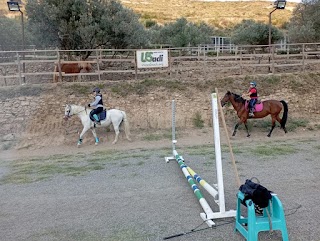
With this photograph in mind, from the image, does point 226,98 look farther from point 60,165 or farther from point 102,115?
point 60,165

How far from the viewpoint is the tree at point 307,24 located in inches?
923

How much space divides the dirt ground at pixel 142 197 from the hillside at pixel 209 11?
1952 inches

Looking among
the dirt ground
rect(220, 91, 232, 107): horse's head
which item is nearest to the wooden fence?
rect(220, 91, 232, 107): horse's head

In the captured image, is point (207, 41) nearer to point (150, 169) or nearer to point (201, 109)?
point (201, 109)

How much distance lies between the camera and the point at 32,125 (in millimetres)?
12445

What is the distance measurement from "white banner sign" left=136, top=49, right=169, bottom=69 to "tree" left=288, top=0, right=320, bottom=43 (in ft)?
45.5

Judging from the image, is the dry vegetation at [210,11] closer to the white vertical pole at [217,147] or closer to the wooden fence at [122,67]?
the wooden fence at [122,67]

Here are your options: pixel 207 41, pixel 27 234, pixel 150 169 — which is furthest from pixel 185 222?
pixel 207 41

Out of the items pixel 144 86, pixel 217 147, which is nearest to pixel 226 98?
pixel 144 86

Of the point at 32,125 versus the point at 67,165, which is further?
the point at 32,125

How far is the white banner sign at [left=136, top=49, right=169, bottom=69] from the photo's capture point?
14.8 metres

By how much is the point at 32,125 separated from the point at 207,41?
24279 mm

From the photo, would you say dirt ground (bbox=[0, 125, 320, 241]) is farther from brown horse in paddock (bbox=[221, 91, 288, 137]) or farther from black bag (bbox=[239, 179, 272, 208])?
brown horse in paddock (bbox=[221, 91, 288, 137])

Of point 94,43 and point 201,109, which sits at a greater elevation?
point 94,43
